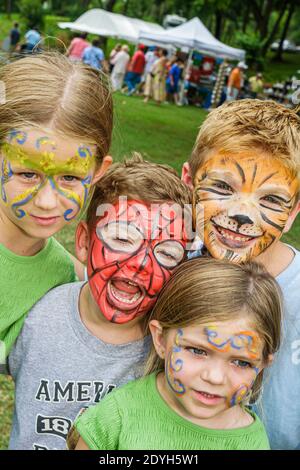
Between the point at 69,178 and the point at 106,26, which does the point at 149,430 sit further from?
the point at 106,26

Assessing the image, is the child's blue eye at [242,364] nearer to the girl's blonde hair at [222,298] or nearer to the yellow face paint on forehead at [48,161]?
the girl's blonde hair at [222,298]

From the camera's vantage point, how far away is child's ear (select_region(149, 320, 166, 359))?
2.28 metres

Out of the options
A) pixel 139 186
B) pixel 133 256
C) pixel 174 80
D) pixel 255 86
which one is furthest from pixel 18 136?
pixel 255 86

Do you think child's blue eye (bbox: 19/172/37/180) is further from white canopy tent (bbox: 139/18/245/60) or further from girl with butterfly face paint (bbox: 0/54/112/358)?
white canopy tent (bbox: 139/18/245/60)

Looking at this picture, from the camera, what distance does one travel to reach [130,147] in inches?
452

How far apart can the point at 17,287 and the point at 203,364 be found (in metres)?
0.89

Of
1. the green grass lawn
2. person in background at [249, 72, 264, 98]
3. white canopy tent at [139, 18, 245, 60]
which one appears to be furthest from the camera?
person in background at [249, 72, 264, 98]

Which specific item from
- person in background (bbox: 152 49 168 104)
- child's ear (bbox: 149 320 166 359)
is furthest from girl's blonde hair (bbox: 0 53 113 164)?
person in background (bbox: 152 49 168 104)

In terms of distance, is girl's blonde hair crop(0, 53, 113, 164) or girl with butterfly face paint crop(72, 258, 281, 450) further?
girl's blonde hair crop(0, 53, 113, 164)

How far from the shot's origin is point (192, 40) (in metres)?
21.5

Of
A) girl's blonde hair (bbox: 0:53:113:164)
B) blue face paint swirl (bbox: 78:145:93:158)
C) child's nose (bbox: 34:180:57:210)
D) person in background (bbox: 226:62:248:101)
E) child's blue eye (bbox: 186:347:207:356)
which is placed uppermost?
girl's blonde hair (bbox: 0:53:113:164)

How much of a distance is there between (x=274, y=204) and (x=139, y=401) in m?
0.88

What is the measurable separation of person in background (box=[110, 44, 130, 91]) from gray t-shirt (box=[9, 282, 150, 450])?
1954cm

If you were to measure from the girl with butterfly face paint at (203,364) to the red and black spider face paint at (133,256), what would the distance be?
0.07 metres
